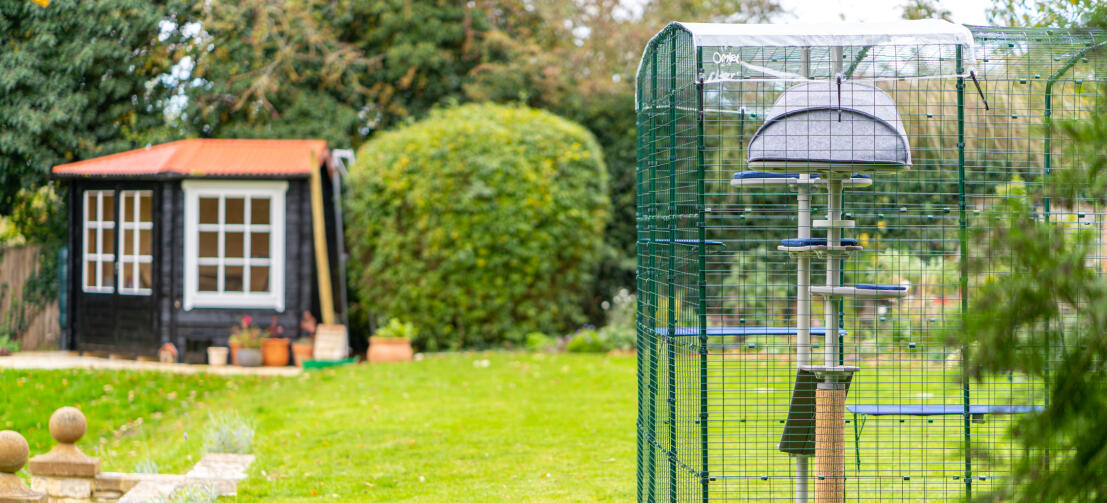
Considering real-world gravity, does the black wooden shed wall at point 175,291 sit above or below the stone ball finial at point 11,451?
above

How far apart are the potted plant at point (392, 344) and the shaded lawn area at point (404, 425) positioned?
1.99ft

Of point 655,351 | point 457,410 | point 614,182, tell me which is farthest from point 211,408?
point 614,182

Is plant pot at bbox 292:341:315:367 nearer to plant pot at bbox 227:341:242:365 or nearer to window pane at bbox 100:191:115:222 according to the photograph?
plant pot at bbox 227:341:242:365

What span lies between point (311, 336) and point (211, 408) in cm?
295

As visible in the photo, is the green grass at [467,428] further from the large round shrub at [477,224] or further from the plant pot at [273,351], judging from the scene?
the plant pot at [273,351]

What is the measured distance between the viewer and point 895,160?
3428 mm

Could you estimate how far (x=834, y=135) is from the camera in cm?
339

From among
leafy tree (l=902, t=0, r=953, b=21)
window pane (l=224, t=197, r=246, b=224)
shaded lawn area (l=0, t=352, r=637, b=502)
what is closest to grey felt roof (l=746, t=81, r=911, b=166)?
shaded lawn area (l=0, t=352, r=637, b=502)

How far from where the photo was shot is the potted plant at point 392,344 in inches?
408

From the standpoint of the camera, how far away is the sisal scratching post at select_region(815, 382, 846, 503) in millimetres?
3576

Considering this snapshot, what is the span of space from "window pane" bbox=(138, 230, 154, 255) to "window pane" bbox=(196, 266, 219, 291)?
0.65 meters

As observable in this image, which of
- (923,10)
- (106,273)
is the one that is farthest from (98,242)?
A: (923,10)

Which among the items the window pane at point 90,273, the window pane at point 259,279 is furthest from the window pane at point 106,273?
the window pane at point 259,279

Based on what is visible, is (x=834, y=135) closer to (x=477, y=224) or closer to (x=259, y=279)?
(x=477, y=224)
